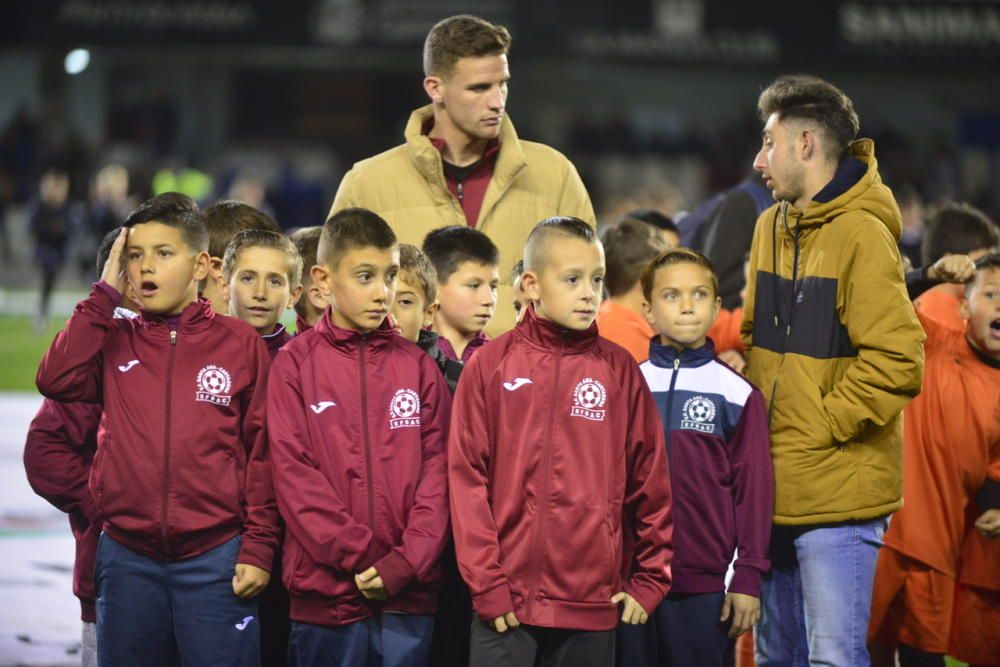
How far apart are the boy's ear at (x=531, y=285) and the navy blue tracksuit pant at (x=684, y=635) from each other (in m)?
1.09

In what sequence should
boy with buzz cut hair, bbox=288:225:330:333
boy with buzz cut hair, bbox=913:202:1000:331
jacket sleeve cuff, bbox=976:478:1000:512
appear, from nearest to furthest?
1. boy with buzz cut hair, bbox=288:225:330:333
2. jacket sleeve cuff, bbox=976:478:1000:512
3. boy with buzz cut hair, bbox=913:202:1000:331

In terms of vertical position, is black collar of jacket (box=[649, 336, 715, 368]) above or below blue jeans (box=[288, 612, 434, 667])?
above

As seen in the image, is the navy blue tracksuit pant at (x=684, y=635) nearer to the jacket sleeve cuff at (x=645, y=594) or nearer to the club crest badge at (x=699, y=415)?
the jacket sleeve cuff at (x=645, y=594)

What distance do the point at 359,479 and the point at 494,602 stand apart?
1.85 feet

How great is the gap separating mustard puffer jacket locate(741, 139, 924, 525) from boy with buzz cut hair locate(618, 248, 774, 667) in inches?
4.9

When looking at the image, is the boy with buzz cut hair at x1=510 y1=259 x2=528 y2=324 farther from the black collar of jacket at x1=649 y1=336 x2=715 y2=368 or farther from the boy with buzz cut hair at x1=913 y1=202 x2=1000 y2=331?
the boy with buzz cut hair at x1=913 y1=202 x2=1000 y2=331

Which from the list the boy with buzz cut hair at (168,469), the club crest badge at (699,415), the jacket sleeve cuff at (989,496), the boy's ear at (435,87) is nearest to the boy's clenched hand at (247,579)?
the boy with buzz cut hair at (168,469)

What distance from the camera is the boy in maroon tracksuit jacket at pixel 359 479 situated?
4027 mm

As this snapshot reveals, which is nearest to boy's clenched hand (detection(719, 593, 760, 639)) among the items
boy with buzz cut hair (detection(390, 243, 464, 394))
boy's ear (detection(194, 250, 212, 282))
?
boy with buzz cut hair (detection(390, 243, 464, 394))

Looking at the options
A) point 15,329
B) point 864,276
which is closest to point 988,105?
point 15,329

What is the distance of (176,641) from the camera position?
4.21 meters

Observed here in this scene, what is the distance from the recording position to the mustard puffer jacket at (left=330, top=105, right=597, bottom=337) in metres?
5.37

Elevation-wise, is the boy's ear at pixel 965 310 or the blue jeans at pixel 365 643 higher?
the boy's ear at pixel 965 310

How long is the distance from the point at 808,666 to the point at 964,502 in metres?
1.04
